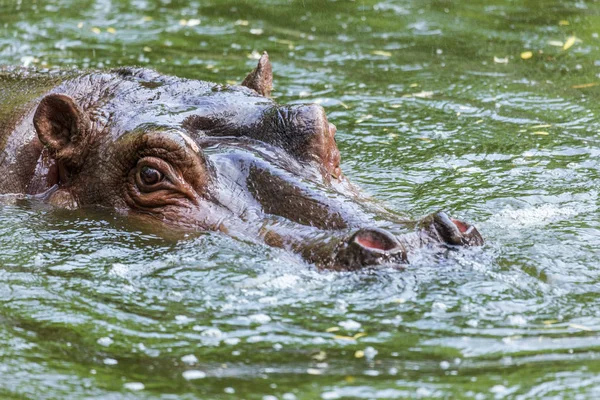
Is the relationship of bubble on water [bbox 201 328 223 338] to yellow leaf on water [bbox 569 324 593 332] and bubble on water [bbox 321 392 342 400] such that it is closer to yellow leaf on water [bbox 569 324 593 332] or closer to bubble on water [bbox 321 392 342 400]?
bubble on water [bbox 321 392 342 400]

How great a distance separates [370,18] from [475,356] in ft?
36.0

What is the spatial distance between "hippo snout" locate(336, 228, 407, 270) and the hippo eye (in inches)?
68.8

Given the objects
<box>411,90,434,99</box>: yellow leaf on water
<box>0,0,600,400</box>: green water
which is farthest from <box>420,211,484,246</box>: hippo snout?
<box>411,90,434,99</box>: yellow leaf on water

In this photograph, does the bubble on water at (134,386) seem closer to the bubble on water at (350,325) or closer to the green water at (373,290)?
the green water at (373,290)

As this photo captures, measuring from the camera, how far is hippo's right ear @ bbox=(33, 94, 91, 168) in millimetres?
7633

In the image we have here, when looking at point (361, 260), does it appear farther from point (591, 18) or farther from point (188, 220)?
point (591, 18)

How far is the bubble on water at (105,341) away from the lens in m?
6.16

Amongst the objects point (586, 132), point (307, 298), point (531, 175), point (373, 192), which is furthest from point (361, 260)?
point (586, 132)

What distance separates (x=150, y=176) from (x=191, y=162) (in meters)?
0.36

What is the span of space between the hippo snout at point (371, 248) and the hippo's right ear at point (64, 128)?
250 centimetres

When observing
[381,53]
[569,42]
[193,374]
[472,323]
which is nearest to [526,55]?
[569,42]

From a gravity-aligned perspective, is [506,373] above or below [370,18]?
below

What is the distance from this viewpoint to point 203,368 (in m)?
5.78

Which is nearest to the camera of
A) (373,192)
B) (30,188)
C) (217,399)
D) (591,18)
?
(217,399)
